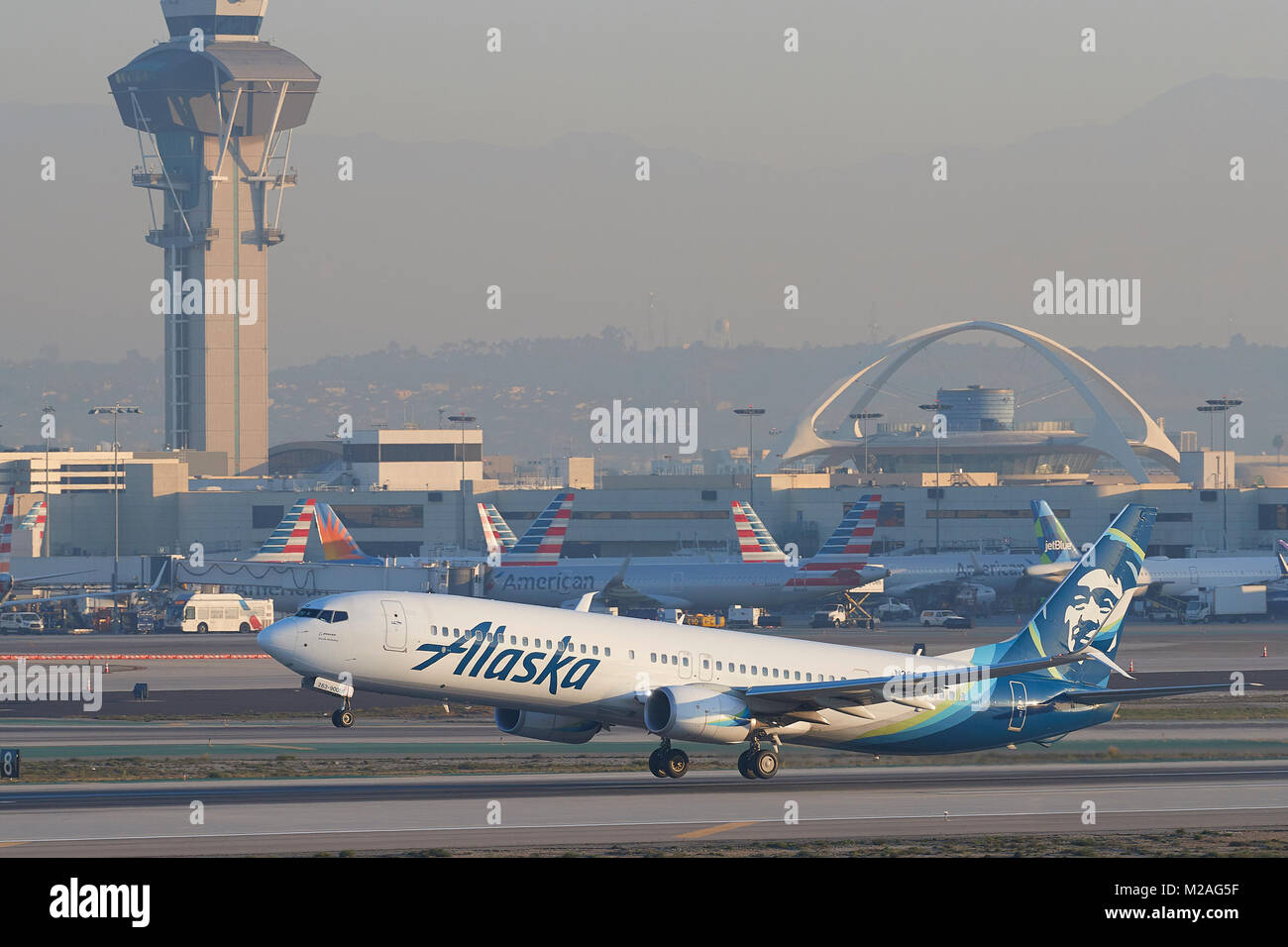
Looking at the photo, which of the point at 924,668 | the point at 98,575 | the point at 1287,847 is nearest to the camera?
the point at 1287,847

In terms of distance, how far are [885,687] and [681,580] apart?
284ft

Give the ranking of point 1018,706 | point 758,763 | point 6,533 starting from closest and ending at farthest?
point 758,763 < point 1018,706 < point 6,533

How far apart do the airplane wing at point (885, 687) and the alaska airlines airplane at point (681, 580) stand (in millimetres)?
74887

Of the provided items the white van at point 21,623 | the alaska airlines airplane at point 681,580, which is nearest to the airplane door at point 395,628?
the alaska airlines airplane at point 681,580

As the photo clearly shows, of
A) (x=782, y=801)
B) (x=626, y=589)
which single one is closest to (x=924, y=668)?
(x=782, y=801)

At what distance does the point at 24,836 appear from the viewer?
32.9 meters

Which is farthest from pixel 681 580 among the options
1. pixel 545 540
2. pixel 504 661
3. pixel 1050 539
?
pixel 504 661

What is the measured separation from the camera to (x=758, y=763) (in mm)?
42250

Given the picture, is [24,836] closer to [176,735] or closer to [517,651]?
[517,651]

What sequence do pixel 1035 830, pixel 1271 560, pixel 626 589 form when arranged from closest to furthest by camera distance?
pixel 1035 830 < pixel 626 589 < pixel 1271 560

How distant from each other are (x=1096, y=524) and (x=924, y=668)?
158 meters

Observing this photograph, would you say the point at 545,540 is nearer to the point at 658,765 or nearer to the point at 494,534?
the point at 494,534

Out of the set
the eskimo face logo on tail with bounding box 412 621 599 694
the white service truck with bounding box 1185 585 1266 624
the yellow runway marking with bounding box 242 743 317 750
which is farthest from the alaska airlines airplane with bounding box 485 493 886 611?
the eskimo face logo on tail with bounding box 412 621 599 694
